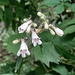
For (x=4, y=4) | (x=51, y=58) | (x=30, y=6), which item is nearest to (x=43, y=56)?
(x=51, y=58)

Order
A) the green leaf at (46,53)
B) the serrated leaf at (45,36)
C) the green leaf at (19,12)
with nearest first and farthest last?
the green leaf at (46,53), the serrated leaf at (45,36), the green leaf at (19,12)

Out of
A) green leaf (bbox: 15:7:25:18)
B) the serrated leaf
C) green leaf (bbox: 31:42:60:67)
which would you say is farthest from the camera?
green leaf (bbox: 15:7:25:18)

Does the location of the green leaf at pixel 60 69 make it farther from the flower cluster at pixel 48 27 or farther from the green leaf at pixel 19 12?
the green leaf at pixel 19 12

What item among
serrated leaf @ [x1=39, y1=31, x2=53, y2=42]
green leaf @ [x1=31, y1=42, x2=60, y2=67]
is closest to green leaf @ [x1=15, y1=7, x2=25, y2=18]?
serrated leaf @ [x1=39, y1=31, x2=53, y2=42]

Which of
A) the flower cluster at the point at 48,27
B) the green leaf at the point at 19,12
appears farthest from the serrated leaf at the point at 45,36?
the green leaf at the point at 19,12

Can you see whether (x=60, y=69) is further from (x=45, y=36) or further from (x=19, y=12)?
(x=19, y=12)

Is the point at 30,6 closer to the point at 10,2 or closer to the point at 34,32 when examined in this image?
the point at 10,2

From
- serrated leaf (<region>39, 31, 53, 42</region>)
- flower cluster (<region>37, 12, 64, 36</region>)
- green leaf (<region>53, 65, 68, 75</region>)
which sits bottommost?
green leaf (<region>53, 65, 68, 75</region>)

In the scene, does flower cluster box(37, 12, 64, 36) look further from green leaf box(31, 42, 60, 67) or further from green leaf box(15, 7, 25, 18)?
green leaf box(15, 7, 25, 18)
